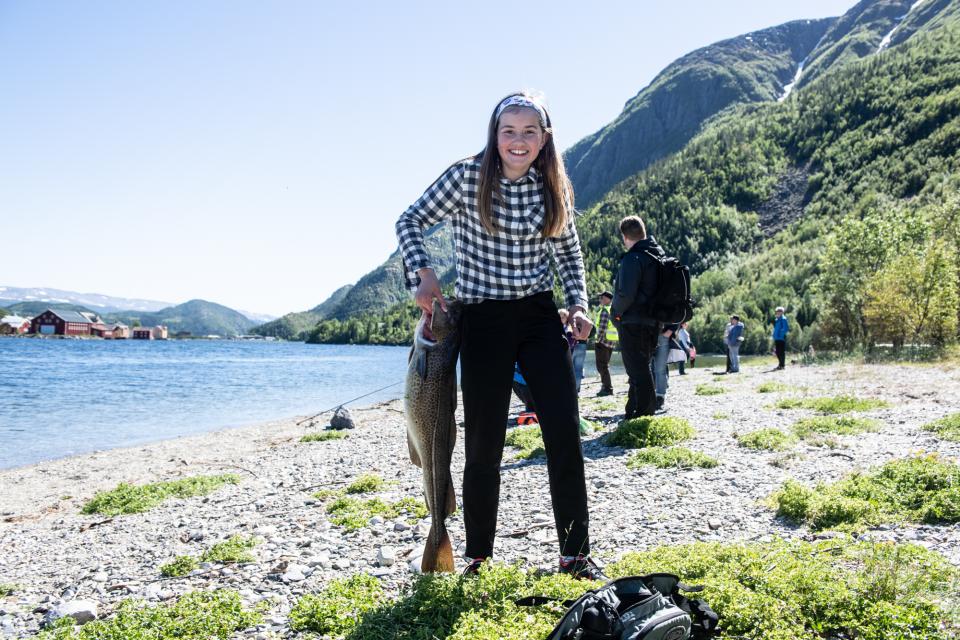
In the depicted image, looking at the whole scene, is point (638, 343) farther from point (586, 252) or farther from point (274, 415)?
point (586, 252)

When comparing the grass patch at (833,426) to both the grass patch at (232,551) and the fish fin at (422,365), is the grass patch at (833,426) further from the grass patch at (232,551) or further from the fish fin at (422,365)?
the grass patch at (232,551)

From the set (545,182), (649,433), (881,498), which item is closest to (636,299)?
(649,433)

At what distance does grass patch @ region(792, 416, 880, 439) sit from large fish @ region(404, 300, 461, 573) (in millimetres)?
7081

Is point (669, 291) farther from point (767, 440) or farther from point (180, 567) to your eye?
point (180, 567)

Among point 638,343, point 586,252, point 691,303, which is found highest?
point 586,252

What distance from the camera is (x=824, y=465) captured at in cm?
708

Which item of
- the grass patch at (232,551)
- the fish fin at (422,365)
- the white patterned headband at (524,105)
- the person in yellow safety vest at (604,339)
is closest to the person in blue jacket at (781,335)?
the person in yellow safety vest at (604,339)

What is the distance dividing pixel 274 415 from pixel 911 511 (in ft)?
85.1

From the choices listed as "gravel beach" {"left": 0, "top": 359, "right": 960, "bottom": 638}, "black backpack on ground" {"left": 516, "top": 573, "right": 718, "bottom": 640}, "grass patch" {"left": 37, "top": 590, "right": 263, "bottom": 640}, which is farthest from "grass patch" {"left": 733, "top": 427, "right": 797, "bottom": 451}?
"grass patch" {"left": 37, "top": 590, "right": 263, "bottom": 640}

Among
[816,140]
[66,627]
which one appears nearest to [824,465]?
A: [66,627]

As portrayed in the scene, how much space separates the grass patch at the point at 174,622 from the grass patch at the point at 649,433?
20.2 ft

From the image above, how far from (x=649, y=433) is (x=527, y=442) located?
197 centimetres

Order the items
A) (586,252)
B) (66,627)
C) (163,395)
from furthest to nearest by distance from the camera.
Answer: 1. (586,252)
2. (163,395)
3. (66,627)

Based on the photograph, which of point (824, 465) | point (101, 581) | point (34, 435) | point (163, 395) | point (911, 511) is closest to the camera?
point (911, 511)
